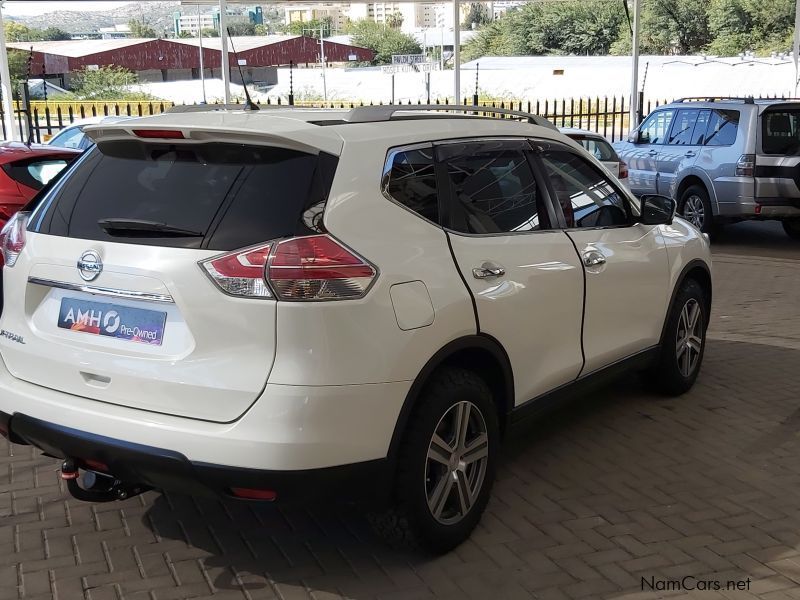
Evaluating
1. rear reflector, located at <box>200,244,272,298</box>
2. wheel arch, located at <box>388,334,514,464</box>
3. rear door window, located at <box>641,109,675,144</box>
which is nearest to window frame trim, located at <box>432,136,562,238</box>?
wheel arch, located at <box>388,334,514,464</box>

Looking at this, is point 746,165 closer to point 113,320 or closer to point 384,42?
point 113,320

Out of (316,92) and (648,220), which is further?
(316,92)

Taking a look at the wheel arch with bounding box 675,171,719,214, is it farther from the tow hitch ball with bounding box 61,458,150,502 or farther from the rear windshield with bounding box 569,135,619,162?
the tow hitch ball with bounding box 61,458,150,502

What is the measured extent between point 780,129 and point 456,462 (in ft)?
31.7

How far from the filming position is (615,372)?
5.12 m

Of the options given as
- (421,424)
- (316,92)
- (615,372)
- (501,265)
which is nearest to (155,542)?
(421,424)

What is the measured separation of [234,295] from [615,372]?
8.53 feet

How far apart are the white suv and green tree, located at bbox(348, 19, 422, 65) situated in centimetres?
10752

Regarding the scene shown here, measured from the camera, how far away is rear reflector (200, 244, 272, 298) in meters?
3.20

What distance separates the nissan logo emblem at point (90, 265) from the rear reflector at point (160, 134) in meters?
0.50

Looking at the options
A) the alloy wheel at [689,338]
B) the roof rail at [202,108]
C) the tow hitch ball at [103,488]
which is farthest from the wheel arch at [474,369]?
the alloy wheel at [689,338]

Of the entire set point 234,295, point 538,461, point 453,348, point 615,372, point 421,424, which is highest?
point 234,295

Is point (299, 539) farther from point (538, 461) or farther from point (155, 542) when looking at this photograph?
point (538, 461)

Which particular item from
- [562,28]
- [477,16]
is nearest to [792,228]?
[562,28]
